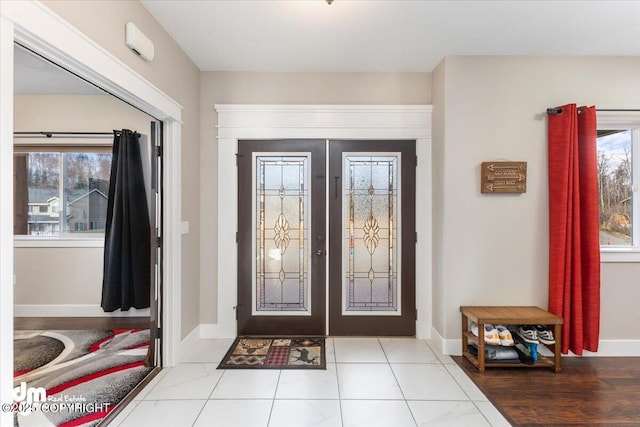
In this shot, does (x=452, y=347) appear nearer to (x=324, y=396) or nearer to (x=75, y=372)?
(x=324, y=396)

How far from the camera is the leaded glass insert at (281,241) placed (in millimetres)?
3301

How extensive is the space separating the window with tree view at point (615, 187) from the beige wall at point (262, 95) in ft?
5.56

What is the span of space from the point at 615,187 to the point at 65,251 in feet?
19.1

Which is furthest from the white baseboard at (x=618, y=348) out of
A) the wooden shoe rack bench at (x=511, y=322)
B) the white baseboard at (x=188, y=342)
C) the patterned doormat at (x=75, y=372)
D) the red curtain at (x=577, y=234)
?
the patterned doormat at (x=75, y=372)

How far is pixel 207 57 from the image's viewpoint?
2.99 metres

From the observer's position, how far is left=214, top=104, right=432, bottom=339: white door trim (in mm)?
3232

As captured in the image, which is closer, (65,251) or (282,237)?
(282,237)

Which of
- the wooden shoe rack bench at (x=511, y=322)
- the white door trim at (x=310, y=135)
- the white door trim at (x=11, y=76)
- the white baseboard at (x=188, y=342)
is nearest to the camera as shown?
the white door trim at (x=11, y=76)

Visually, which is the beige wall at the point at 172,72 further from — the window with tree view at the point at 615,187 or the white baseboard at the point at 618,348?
the window with tree view at the point at 615,187

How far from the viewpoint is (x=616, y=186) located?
9.93 ft

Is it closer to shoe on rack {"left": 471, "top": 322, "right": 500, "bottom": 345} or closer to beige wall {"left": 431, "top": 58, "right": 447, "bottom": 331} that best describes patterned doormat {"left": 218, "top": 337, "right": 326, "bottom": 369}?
beige wall {"left": 431, "top": 58, "right": 447, "bottom": 331}

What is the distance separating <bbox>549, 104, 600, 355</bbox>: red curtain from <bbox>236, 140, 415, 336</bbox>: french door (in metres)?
1.22

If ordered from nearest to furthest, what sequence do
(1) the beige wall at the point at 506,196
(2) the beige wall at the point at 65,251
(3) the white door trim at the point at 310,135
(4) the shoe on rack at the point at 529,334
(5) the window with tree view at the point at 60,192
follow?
1. (4) the shoe on rack at the point at 529,334
2. (1) the beige wall at the point at 506,196
3. (3) the white door trim at the point at 310,135
4. (2) the beige wall at the point at 65,251
5. (5) the window with tree view at the point at 60,192

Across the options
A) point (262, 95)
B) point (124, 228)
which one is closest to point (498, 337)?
point (262, 95)
